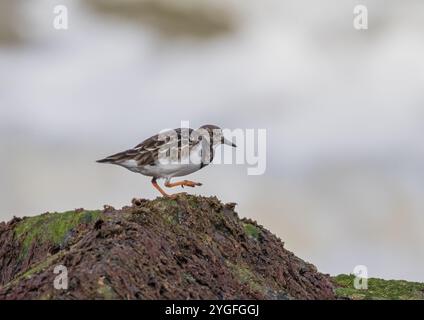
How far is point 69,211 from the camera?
2100cm

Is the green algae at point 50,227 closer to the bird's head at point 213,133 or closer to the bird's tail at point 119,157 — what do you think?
the bird's tail at point 119,157

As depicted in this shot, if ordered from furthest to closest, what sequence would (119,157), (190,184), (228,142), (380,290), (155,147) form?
(228,142) < (380,290) < (119,157) < (155,147) < (190,184)

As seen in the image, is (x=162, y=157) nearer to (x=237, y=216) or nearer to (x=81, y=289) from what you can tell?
→ (x=237, y=216)

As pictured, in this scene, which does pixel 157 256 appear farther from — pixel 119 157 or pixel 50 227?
pixel 119 157

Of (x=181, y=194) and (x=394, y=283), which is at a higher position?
(x=181, y=194)

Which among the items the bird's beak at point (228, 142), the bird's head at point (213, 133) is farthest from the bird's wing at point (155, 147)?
the bird's beak at point (228, 142)

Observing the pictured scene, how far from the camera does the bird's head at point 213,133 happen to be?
22513 mm

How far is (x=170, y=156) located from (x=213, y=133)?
2.37 m

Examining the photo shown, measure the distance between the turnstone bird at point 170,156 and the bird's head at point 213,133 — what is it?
61mm

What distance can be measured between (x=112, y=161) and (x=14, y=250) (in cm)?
387

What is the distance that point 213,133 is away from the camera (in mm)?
22797

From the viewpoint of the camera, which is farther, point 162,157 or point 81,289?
point 162,157

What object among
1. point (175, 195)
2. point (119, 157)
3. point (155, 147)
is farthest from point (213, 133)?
point (175, 195)
